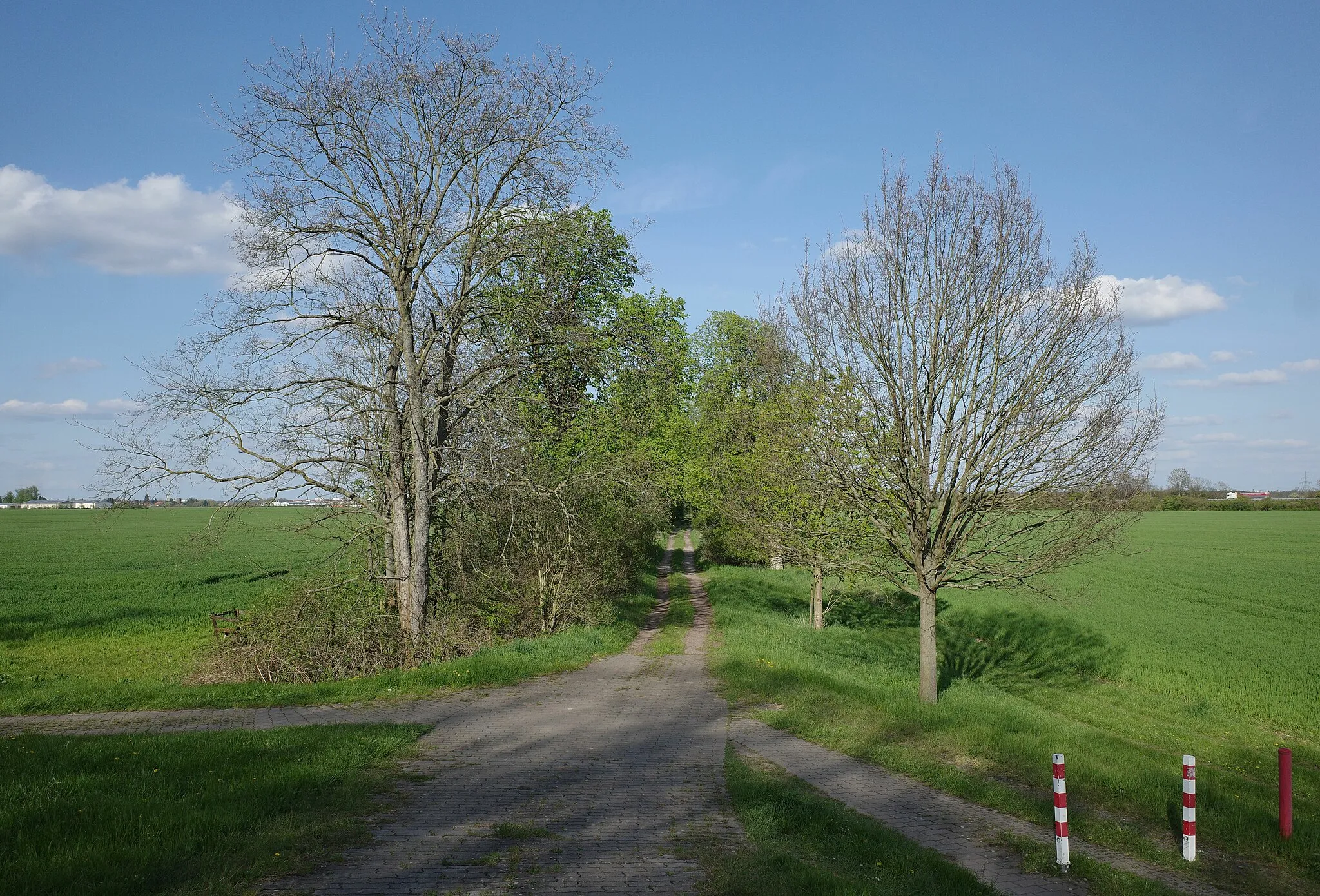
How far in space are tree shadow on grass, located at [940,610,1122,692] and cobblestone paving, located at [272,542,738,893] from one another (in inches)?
348

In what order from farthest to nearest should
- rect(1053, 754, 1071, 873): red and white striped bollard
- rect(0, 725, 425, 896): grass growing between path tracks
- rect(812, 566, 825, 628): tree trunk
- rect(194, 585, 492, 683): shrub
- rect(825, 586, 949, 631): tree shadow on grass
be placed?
rect(825, 586, 949, 631): tree shadow on grass, rect(812, 566, 825, 628): tree trunk, rect(194, 585, 492, 683): shrub, rect(1053, 754, 1071, 873): red and white striped bollard, rect(0, 725, 425, 896): grass growing between path tracks

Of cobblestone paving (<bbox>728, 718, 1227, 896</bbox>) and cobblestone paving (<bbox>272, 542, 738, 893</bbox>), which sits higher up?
cobblestone paving (<bbox>272, 542, 738, 893</bbox>)

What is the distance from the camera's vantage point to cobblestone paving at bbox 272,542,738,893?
5672 mm

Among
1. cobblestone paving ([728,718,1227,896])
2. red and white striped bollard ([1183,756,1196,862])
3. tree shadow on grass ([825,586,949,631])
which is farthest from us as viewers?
tree shadow on grass ([825,586,949,631])

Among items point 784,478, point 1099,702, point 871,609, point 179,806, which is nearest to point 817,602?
point 871,609

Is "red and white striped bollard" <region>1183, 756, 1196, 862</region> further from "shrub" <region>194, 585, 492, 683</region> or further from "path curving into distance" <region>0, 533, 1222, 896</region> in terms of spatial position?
"shrub" <region>194, 585, 492, 683</region>

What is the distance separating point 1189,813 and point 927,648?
6406mm

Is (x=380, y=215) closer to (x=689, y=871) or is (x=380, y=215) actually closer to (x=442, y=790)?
(x=442, y=790)

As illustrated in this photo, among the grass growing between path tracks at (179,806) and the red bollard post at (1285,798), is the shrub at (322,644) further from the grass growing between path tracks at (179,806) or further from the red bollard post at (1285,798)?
the red bollard post at (1285,798)

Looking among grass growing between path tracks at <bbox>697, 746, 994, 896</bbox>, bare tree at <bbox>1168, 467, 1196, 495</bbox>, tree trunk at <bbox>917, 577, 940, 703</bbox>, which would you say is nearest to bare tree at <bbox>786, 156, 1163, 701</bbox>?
tree trunk at <bbox>917, 577, 940, 703</bbox>

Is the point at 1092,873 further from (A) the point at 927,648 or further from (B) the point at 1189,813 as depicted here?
(A) the point at 927,648

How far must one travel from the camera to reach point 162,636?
890 inches

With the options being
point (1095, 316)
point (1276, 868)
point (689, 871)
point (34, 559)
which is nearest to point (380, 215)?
point (1095, 316)

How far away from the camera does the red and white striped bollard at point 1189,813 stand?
6.99 metres
